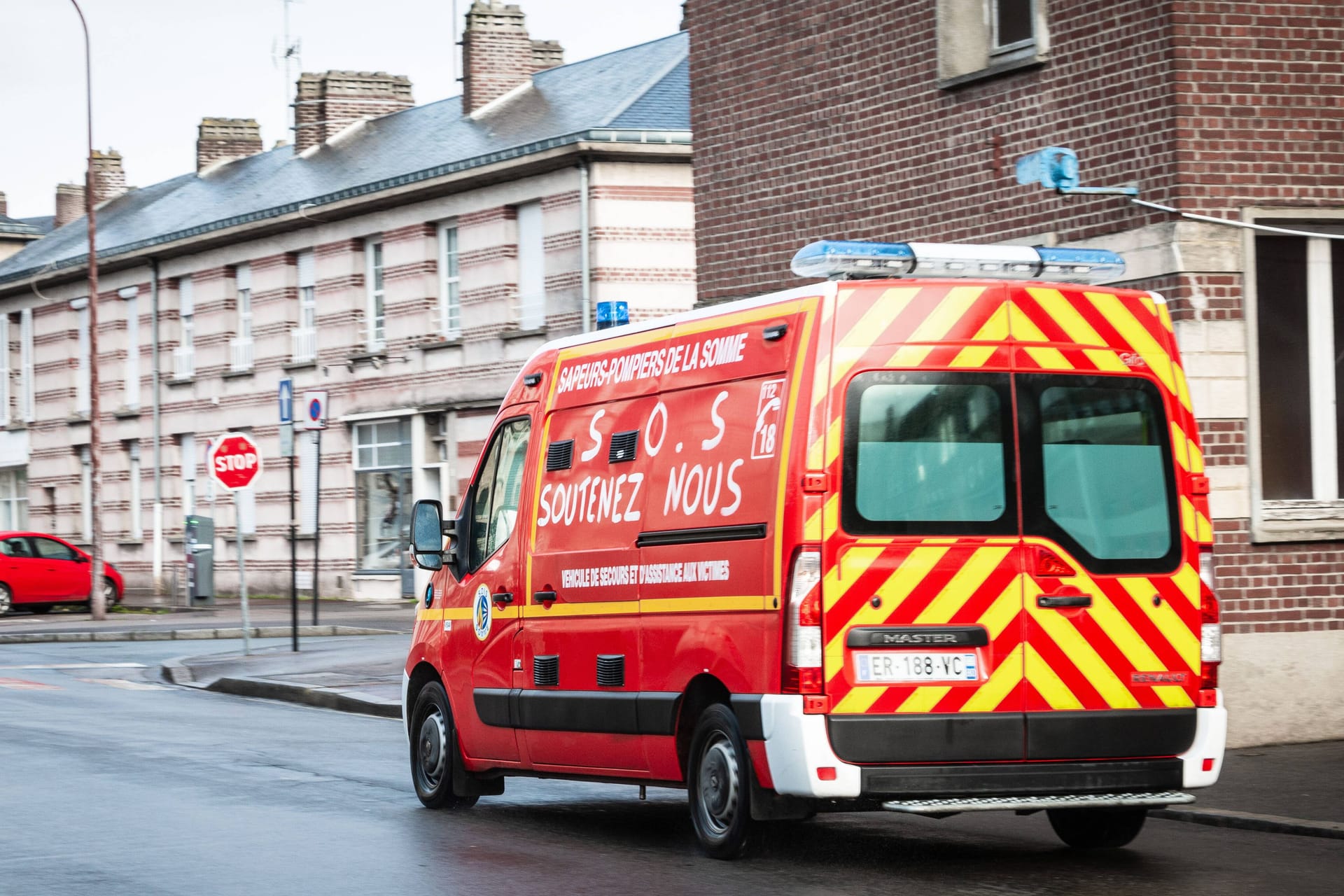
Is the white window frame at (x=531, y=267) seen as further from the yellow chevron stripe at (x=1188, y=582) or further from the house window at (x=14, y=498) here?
the yellow chevron stripe at (x=1188, y=582)

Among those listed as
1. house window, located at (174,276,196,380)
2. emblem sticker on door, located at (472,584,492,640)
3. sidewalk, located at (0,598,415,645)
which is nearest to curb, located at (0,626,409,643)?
sidewalk, located at (0,598,415,645)

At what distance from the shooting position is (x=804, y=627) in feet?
26.9

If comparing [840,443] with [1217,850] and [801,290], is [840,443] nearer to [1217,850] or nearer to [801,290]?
[801,290]

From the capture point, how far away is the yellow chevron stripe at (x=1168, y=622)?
28.5ft

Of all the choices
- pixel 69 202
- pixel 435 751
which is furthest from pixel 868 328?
pixel 69 202

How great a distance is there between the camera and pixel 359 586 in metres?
36.6

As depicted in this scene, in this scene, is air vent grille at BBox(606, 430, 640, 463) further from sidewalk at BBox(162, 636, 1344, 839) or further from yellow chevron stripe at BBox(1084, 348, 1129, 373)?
sidewalk at BBox(162, 636, 1344, 839)

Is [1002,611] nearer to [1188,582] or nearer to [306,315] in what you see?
[1188,582]

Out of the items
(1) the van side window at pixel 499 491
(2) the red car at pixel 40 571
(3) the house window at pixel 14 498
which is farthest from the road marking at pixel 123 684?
(3) the house window at pixel 14 498

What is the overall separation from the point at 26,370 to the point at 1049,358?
44.0 m

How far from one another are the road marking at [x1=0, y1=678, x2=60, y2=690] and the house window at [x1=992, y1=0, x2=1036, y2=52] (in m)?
10.7

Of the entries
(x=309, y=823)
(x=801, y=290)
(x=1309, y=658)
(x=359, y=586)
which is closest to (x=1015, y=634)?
(x=801, y=290)

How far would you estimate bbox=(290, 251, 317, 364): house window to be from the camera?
3862cm

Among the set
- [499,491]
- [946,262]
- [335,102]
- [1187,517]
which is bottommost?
[1187,517]
